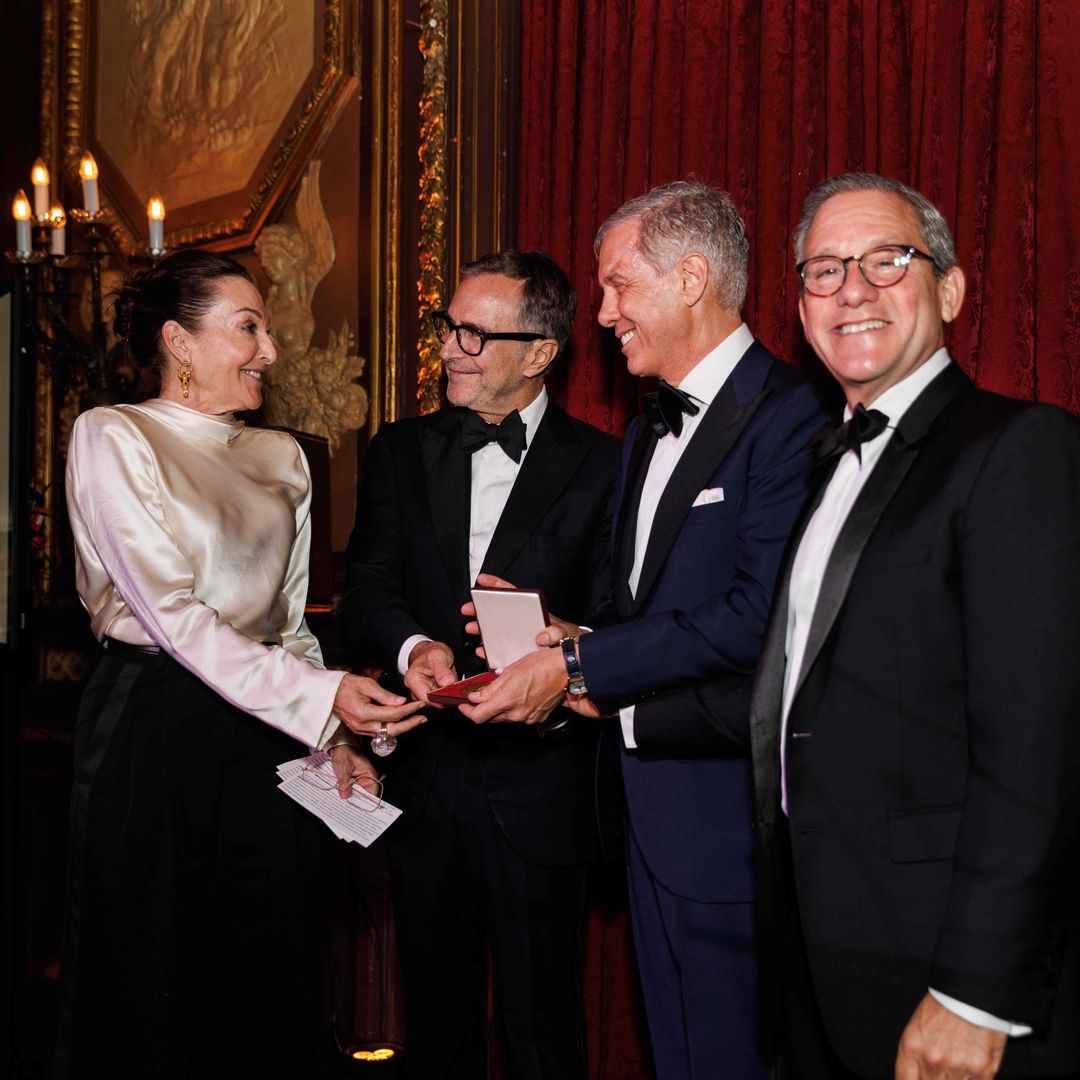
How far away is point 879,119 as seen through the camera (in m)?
2.91

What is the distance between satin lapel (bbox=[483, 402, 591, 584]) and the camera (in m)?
2.82

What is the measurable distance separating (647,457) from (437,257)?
1.50 m

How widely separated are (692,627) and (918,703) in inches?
27.3

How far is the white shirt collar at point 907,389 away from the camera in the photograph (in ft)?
5.88

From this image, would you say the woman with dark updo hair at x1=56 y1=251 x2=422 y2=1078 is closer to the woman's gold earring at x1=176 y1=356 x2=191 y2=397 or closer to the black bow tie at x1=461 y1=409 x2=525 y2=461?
the woman's gold earring at x1=176 y1=356 x2=191 y2=397

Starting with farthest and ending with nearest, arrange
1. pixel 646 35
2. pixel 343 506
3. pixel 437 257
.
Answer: pixel 343 506 < pixel 437 257 < pixel 646 35

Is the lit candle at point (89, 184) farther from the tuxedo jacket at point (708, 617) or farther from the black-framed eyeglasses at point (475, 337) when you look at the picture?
the tuxedo jacket at point (708, 617)

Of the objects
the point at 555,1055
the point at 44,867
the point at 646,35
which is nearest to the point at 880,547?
the point at 555,1055

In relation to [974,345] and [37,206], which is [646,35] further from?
[37,206]

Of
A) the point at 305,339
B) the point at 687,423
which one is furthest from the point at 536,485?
the point at 305,339

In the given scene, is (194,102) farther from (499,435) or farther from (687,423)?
(687,423)

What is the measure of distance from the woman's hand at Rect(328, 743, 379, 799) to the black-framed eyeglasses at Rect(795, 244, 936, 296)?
1603 millimetres

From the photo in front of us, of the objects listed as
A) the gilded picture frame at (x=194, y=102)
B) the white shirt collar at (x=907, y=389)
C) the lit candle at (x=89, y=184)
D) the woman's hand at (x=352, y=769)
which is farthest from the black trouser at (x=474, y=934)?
the lit candle at (x=89, y=184)

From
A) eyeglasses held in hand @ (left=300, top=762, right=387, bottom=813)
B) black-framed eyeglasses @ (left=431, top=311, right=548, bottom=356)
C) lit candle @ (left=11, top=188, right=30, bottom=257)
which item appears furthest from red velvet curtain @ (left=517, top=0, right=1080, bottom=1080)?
lit candle @ (left=11, top=188, right=30, bottom=257)
